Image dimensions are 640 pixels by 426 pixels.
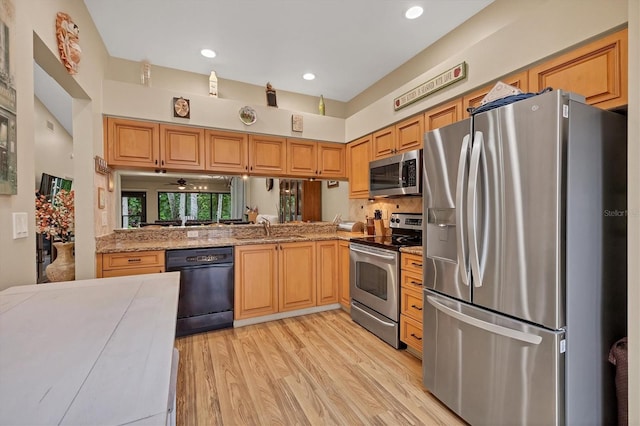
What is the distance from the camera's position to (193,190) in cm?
355

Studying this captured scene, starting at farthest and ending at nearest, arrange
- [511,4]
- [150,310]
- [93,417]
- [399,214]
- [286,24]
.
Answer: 1. [399,214]
2. [286,24]
3. [511,4]
4. [150,310]
5. [93,417]

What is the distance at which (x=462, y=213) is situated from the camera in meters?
1.55

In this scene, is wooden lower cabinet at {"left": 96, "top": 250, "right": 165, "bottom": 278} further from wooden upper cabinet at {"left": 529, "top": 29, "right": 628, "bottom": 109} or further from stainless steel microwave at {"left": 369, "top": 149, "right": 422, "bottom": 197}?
wooden upper cabinet at {"left": 529, "top": 29, "right": 628, "bottom": 109}

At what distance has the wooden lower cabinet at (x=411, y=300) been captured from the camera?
7.34ft

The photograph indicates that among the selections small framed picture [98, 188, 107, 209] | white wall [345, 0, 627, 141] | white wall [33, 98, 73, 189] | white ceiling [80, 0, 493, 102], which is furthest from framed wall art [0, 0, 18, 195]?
white wall [33, 98, 73, 189]

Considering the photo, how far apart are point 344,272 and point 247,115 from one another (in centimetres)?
205

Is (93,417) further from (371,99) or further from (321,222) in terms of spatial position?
(371,99)

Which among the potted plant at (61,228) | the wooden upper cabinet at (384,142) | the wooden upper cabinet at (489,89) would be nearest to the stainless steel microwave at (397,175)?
the wooden upper cabinet at (384,142)

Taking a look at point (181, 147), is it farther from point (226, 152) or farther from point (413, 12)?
point (413, 12)

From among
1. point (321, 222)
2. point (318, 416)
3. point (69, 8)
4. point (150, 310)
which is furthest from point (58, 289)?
point (321, 222)

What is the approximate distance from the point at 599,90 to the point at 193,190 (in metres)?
3.64

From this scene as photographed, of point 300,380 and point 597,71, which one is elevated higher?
point 597,71

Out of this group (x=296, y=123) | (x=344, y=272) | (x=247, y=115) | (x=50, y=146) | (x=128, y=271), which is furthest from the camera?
(x=50, y=146)

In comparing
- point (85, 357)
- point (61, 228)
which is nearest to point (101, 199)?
point (61, 228)
